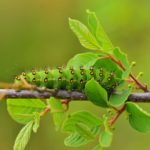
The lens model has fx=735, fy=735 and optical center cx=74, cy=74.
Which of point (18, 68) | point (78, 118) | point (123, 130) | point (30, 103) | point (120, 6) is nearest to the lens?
point (78, 118)

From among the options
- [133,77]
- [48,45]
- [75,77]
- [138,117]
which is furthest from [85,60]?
[48,45]

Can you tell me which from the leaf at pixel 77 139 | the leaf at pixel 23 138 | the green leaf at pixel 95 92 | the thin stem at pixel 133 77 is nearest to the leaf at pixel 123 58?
the thin stem at pixel 133 77

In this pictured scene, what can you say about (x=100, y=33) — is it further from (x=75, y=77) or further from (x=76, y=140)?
(x=76, y=140)

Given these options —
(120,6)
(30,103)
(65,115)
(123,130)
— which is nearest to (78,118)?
(65,115)

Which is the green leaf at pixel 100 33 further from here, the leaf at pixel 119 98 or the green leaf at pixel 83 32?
the leaf at pixel 119 98

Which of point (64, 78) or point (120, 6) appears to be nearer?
point (64, 78)

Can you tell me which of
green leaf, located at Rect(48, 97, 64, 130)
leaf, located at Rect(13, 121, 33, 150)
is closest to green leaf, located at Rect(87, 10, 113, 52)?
green leaf, located at Rect(48, 97, 64, 130)

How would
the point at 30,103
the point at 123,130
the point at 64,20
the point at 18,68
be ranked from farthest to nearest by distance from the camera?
the point at 64,20 < the point at 18,68 < the point at 123,130 < the point at 30,103

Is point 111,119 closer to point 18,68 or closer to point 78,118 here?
point 78,118
